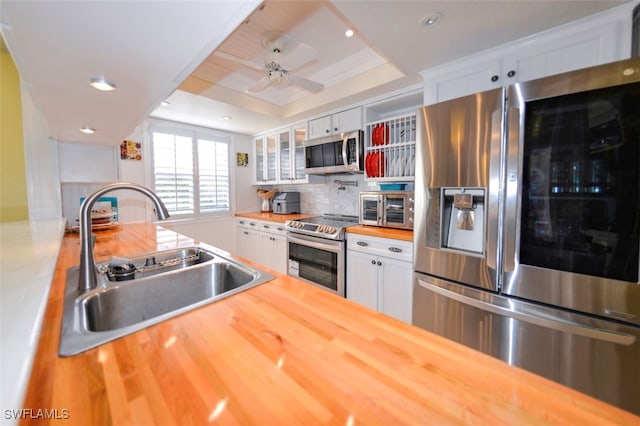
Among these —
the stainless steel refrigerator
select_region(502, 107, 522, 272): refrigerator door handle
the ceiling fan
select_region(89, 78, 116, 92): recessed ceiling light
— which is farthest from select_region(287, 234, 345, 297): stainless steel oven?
select_region(89, 78, 116, 92): recessed ceiling light

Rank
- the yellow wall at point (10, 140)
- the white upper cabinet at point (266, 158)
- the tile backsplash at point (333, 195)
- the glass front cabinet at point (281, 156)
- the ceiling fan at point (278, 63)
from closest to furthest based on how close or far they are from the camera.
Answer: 1. the yellow wall at point (10, 140)
2. the ceiling fan at point (278, 63)
3. the tile backsplash at point (333, 195)
4. the glass front cabinet at point (281, 156)
5. the white upper cabinet at point (266, 158)

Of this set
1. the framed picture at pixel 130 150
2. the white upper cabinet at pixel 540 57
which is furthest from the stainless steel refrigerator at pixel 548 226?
the framed picture at pixel 130 150

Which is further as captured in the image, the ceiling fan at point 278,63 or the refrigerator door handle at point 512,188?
the ceiling fan at point 278,63

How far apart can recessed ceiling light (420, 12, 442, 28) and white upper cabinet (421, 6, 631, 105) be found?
510 millimetres

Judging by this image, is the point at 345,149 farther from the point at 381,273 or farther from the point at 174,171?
the point at 174,171

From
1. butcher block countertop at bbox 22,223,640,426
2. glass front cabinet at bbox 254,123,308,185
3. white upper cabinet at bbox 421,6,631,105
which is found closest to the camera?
butcher block countertop at bbox 22,223,640,426

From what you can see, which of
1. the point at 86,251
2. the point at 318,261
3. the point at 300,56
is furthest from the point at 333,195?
the point at 86,251

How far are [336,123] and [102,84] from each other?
7.27 ft

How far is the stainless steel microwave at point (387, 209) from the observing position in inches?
86.8

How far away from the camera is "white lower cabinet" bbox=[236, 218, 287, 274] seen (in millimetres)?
3223

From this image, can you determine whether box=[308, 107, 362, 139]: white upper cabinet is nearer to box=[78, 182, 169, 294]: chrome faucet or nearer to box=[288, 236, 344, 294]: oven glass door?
box=[288, 236, 344, 294]: oven glass door

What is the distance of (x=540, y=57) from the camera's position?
1463 millimetres

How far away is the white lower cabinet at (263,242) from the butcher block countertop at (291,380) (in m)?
2.47

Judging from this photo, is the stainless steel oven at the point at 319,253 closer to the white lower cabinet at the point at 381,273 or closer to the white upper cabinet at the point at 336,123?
the white lower cabinet at the point at 381,273
